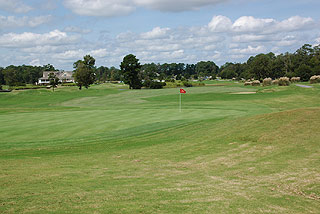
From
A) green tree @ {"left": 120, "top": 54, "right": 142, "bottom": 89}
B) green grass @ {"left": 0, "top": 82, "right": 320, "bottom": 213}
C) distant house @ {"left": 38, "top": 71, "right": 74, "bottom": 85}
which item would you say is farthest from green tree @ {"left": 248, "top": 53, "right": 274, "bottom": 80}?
green grass @ {"left": 0, "top": 82, "right": 320, "bottom": 213}

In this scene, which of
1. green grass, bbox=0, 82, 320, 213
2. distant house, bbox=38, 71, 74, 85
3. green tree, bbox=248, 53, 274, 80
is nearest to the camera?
green grass, bbox=0, 82, 320, 213

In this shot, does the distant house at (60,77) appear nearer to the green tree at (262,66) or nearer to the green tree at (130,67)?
the green tree at (130,67)

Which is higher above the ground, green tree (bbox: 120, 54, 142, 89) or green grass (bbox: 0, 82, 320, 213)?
green tree (bbox: 120, 54, 142, 89)

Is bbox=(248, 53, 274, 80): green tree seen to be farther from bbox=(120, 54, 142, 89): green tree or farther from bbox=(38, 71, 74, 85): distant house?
bbox=(38, 71, 74, 85): distant house

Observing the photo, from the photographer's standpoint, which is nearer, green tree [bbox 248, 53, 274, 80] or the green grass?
the green grass

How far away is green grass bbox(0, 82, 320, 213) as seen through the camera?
768cm

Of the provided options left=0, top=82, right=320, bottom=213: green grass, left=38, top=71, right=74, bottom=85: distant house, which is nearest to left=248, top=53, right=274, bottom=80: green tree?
left=38, top=71, right=74, bottom=85: distant house

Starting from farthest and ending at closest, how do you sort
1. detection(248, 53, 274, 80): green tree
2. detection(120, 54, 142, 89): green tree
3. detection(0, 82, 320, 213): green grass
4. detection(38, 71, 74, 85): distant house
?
detection(38, 71, 74, 85): distant house
detection(248, 53, 274, 80): green tree
detection(120, 54, 142, 89): green tree
detection(0, 82, 320, 213): green grass

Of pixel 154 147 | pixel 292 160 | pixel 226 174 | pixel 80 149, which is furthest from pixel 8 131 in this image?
pixel 292 160

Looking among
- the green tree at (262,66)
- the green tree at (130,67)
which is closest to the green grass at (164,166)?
the green tree at (130,67)

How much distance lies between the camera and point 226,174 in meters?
11.5

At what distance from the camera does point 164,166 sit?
1315 centimetres

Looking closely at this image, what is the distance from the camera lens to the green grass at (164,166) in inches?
302

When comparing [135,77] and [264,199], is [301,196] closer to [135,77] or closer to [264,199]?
[264,199]
